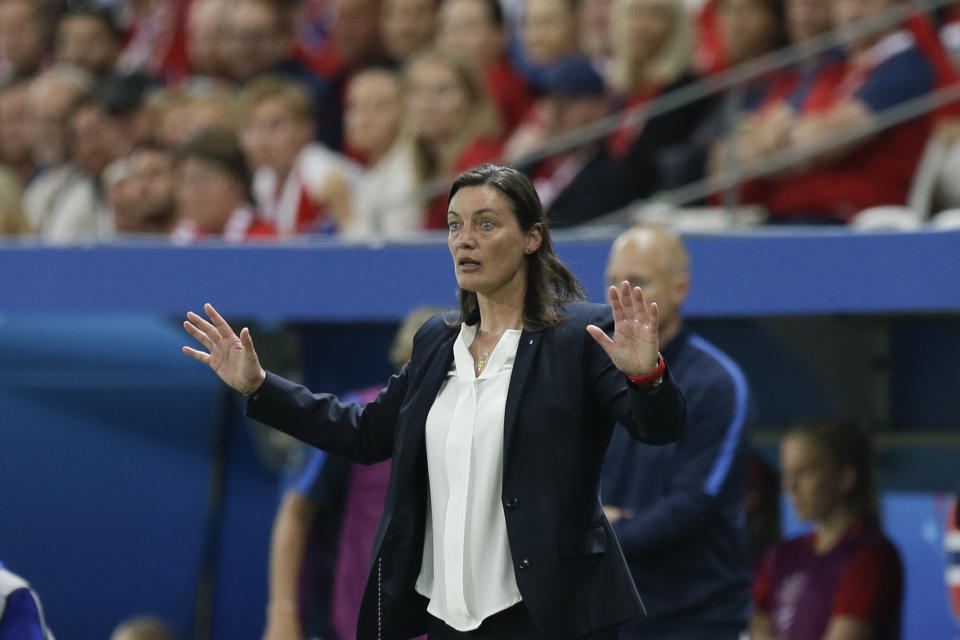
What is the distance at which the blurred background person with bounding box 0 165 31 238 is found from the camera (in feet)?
26.5

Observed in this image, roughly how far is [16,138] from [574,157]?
404 centimetres

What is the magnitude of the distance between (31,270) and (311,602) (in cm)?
230

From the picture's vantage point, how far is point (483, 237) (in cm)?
313

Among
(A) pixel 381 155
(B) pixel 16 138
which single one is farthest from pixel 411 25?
(B) pixel 16 138

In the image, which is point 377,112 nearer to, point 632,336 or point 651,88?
point 651,88

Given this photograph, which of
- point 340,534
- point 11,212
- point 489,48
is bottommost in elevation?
point 340,534

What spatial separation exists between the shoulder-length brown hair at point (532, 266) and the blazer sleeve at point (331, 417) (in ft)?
0.77

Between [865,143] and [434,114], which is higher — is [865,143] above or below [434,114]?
below

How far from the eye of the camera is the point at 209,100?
27.3 ft

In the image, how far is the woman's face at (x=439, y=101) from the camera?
23.3 ft

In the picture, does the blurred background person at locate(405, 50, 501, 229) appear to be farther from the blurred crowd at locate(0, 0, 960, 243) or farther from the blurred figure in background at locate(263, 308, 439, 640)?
the blurred figure in background at locate(263, 308, 439, 640)

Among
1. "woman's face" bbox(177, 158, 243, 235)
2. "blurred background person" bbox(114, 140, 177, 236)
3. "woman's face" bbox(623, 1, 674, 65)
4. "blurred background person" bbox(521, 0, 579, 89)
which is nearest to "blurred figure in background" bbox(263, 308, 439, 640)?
"woman's face" bbox(623, 1, 674, 65)

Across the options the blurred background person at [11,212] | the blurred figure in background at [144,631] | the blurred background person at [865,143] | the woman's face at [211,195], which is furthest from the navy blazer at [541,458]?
the blurred background person at [11,212]

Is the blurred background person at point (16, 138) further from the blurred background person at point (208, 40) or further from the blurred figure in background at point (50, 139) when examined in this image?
the blurred background person at point (208, 40)
